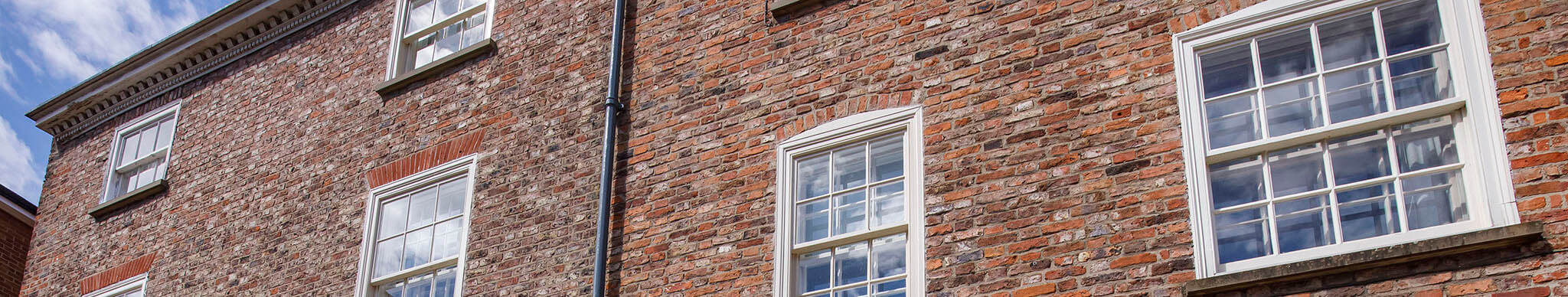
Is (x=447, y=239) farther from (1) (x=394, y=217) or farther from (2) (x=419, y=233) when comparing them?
(1) (x=394, y=217)

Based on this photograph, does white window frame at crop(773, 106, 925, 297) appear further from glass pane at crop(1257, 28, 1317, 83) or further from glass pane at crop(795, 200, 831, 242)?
glass pane at crop(1257, 28, 1317, 83)

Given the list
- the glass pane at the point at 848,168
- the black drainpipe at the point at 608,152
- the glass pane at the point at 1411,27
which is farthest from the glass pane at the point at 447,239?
the glass pane at the point at 1411,27

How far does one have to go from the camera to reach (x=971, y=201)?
28.3 feet

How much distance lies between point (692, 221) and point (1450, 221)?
475 centimetres

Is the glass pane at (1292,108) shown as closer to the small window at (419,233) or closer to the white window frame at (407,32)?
the small window at (419,233)

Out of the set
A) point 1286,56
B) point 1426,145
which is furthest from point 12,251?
point 1426,145

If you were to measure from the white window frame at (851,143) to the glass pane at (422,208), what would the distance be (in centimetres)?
347

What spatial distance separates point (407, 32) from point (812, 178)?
521 cm

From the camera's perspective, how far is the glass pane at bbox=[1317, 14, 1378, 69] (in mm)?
7938

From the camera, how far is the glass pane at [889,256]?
8867mm

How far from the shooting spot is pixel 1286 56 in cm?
818

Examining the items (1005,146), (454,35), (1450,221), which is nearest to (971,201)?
(1005,146)

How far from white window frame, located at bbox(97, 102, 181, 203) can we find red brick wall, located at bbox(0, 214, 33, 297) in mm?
3441

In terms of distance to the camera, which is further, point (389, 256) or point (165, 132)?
point (165, 132)
